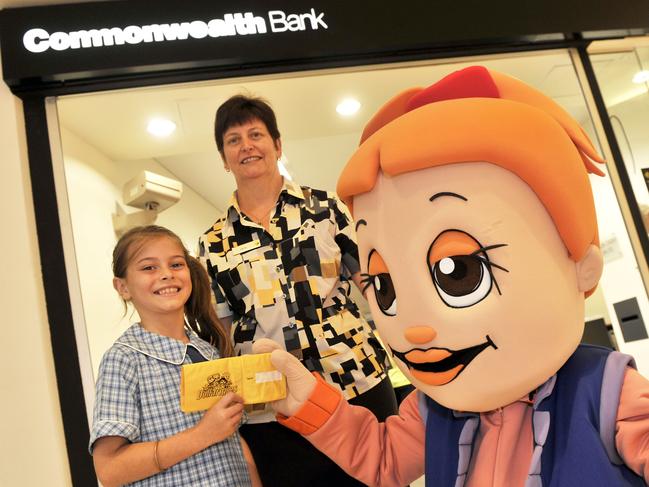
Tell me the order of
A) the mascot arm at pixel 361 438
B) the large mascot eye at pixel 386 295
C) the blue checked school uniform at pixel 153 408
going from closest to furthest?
the large mascot eye at pixel 386 295, the mascot arm at pixel 361 438, the blue checked school uniform at pixel 153 408

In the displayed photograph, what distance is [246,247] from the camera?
1931 mm

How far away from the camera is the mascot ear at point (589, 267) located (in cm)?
117

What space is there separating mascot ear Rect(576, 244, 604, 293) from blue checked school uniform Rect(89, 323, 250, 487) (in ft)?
3.34

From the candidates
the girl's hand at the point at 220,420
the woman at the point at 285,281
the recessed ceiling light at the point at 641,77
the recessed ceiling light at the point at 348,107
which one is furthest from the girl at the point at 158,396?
the recessed ceiling light at the point at 641,77

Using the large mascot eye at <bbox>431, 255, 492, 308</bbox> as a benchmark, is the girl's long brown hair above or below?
above

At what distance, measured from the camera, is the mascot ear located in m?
1.17

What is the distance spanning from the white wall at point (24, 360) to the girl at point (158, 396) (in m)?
0.63

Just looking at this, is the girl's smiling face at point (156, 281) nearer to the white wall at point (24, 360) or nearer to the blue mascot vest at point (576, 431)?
the white wall at point (24, 360)

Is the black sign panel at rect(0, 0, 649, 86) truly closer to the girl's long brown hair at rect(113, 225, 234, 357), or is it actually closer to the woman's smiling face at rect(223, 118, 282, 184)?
the woman's smiling face at rect(223, 118, 282, 184)

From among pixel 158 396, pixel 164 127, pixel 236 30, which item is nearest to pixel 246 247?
pixel 158 396

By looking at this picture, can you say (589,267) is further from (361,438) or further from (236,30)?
(236,30)

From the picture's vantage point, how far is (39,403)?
6.86ft

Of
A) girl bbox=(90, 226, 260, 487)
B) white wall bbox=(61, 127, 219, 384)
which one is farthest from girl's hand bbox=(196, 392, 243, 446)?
white wall bbox=(61, 127, 219, 384)

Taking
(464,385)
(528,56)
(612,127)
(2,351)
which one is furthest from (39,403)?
(612,127)
